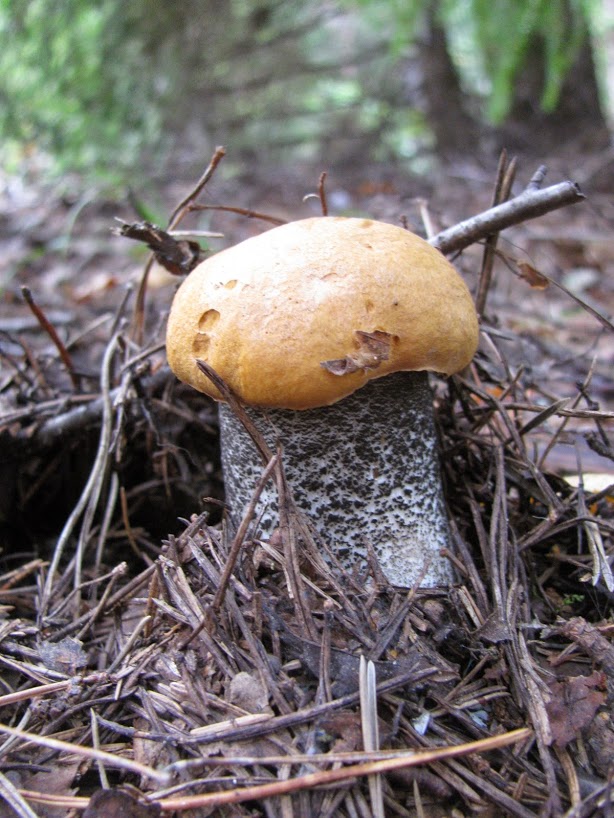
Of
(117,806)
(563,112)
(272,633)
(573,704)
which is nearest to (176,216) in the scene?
(272,633)

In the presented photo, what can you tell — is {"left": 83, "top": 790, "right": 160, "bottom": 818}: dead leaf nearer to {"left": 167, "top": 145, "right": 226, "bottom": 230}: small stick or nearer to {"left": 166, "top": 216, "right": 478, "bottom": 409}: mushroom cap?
{"left": 166, "top": 216, "right": 478, "bottom": 409}: mushroom cap

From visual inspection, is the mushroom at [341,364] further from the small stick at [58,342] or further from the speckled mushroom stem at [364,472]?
the small stick at [58,342]

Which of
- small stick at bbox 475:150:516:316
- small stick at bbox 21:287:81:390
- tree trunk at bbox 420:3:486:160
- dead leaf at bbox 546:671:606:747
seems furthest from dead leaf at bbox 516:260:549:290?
tree trunk at bbox 420:3:486:160

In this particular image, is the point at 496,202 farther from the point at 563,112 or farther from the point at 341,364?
the point at 563,112

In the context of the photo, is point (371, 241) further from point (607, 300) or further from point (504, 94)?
point (504, 94)

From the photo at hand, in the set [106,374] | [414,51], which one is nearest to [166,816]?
[106,374]

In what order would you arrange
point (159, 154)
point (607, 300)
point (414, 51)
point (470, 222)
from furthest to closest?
point (414, 51)
point (159, 154)
point (607, 300)
point (470, 222)

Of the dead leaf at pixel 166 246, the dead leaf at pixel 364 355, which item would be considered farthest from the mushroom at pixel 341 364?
the dead leaf at pixel 166 246
